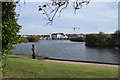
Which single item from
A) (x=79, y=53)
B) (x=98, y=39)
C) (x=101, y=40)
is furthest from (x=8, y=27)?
(x=98, y=39)

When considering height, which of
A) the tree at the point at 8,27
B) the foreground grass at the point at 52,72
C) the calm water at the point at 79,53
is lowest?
the calm water at the point at 79,53

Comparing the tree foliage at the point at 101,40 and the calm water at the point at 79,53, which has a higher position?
the tree foliage at the point at 101,40

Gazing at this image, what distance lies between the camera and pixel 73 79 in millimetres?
7551

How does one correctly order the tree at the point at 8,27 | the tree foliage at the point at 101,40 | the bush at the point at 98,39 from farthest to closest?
the bush at the point at 98,39, the tree foliage at the point at 101,40, the tree at the point at 8,27

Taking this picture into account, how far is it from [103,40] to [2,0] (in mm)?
52942

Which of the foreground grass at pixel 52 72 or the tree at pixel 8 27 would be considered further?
the foreground grass at pixel 52 72

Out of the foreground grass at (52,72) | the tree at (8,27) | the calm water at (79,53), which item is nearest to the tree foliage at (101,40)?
the calm water at (79,53)

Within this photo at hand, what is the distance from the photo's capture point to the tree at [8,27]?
628cm

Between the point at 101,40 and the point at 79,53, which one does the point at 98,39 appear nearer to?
the point at 101,40

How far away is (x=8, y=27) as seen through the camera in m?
6.39

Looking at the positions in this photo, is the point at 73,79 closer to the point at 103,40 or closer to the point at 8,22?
the point at 8,22

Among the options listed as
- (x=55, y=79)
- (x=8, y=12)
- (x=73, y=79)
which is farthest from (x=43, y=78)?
(x=8, y=12)

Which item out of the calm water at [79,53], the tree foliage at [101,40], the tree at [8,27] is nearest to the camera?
the tree at [8,27]

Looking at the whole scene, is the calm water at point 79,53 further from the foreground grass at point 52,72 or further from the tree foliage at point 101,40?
the foreground grass at point 52,72
